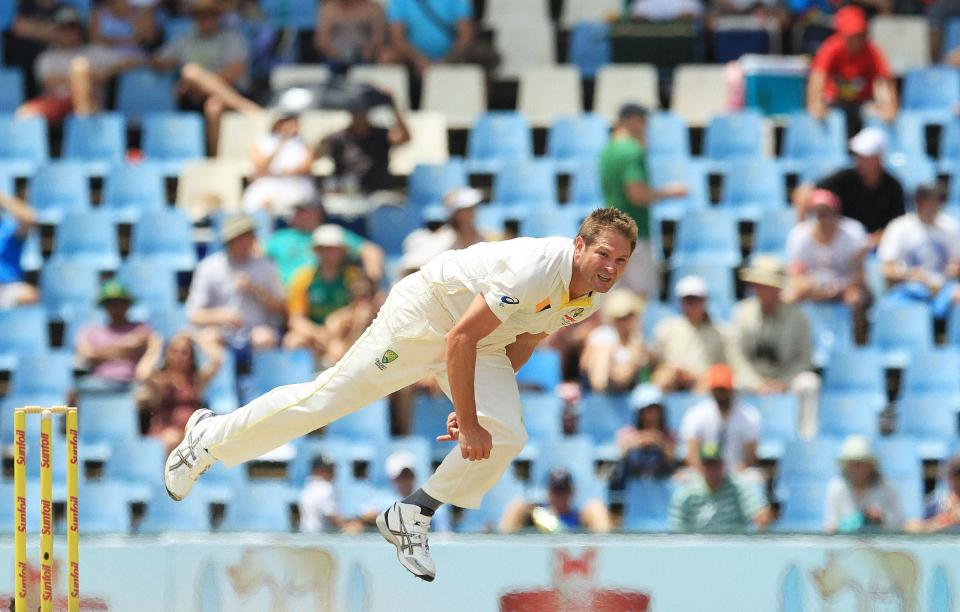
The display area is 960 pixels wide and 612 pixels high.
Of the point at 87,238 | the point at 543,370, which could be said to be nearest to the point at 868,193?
the point at 543,370

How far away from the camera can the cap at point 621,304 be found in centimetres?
1116

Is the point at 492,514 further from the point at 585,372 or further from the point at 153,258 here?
the point at 153,258

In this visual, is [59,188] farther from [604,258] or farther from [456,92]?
[604,258]

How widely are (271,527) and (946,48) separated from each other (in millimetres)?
6769

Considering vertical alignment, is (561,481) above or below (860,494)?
above

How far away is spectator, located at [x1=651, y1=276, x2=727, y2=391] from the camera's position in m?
11.1

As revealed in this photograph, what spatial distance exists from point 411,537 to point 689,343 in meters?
4.18

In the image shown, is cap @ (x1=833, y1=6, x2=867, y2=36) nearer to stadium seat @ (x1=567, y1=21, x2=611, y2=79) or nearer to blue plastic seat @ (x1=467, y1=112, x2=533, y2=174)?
stadium seat @ (x1=567, y1=21, x2=611, y2=79)

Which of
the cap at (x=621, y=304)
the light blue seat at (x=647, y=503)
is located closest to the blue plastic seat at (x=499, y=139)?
the cap at (x=621, y=304)

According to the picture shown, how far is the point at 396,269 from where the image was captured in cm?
1161

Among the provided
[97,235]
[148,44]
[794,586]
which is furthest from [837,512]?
[148,44]

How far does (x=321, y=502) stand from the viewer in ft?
33.6

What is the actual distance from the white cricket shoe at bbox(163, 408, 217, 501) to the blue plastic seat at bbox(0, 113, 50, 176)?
232 inches

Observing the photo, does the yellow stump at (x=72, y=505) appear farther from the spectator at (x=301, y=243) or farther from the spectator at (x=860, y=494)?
the spectator at (x=301, y=243)
